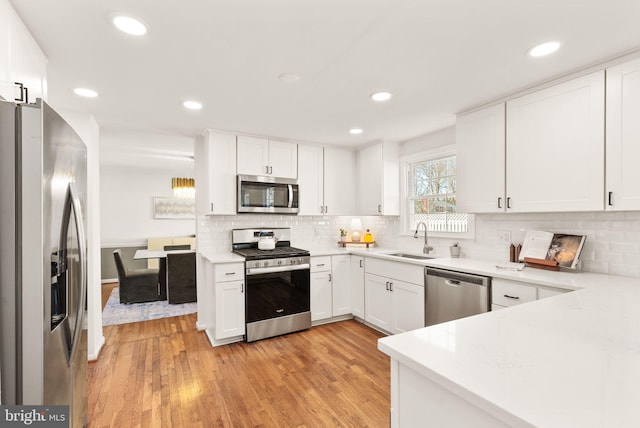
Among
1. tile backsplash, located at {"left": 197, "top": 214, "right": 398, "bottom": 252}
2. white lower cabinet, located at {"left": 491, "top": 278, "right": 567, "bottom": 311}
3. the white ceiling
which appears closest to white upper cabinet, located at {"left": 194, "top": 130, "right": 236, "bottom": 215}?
tile backsplash, located at {"left": 197, "top": 214, "right": 398, "bottom": 252}

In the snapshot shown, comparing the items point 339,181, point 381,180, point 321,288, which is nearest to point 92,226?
point 321,288

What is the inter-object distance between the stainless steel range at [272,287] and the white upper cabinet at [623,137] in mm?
2716

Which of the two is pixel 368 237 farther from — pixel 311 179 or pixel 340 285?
pixel 311 179

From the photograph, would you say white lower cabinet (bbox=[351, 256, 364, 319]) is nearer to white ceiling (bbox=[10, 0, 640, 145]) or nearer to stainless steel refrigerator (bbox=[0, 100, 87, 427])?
white ceiling (bbox=[10, 0, 640, 145])

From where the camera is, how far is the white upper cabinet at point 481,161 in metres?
2.61

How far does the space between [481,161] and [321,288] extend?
224cm

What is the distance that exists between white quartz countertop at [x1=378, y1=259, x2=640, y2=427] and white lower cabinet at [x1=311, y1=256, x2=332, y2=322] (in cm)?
256

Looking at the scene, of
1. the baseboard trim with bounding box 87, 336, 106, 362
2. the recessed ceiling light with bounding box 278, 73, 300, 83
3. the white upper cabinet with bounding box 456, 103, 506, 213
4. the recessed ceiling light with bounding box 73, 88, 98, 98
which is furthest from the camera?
the baseboard trim with bounding box 87, 336, 106, 362

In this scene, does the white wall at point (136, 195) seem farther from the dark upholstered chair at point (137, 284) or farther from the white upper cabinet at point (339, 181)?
the white upper cabinet at point (339, 181)

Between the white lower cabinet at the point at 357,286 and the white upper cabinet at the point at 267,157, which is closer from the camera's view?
the white upper cabinet at the point at 267,157

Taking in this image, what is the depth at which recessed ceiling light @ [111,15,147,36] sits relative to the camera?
1.53 metres

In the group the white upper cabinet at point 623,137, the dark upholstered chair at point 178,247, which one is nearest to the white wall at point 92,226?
the dark upholstered chair at point 178,247

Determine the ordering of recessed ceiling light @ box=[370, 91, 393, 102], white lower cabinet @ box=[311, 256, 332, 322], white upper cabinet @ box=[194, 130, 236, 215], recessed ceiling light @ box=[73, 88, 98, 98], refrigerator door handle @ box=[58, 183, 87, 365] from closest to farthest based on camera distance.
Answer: refrigerator door handle @ box=[58, 183, 87, 365], recessed ceiling light @ box=[73, 88, 98, 98], recessed ceiling light @ box=[370, 91, 393, 102], white upper cabinet @ box=[194, 130, 236, 215], white lower cabinet @ box=[311, 256, 332, 322]
